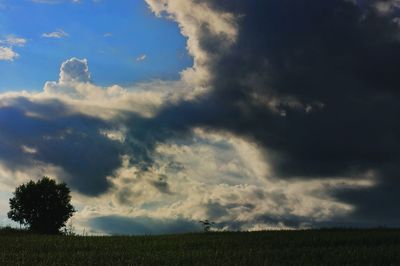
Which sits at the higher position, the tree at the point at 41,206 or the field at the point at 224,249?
the tree at the point at 41,206

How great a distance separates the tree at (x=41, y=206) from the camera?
2884 inches

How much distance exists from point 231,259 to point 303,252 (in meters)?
4.64

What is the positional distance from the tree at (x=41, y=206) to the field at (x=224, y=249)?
33453 mm

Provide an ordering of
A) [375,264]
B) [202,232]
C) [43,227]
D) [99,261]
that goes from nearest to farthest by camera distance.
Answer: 1. [375,264]
2. [99,261]
3. [202,232]
4. [43,227]

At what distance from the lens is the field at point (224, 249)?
2603 centimetres

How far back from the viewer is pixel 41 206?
242 feet

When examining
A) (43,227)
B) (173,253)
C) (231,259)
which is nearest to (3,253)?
(173,253)

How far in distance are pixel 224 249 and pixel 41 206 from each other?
1881 inches

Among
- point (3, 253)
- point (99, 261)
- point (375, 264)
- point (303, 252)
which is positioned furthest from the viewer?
point (3, 253)

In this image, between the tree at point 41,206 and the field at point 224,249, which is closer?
the field at point 224,249

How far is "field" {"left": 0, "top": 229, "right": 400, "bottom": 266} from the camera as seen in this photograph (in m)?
26.0

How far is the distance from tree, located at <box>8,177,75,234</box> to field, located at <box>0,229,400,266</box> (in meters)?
33.5

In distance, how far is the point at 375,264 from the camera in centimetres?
2481

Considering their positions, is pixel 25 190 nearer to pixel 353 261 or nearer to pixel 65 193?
pixel 65 193
